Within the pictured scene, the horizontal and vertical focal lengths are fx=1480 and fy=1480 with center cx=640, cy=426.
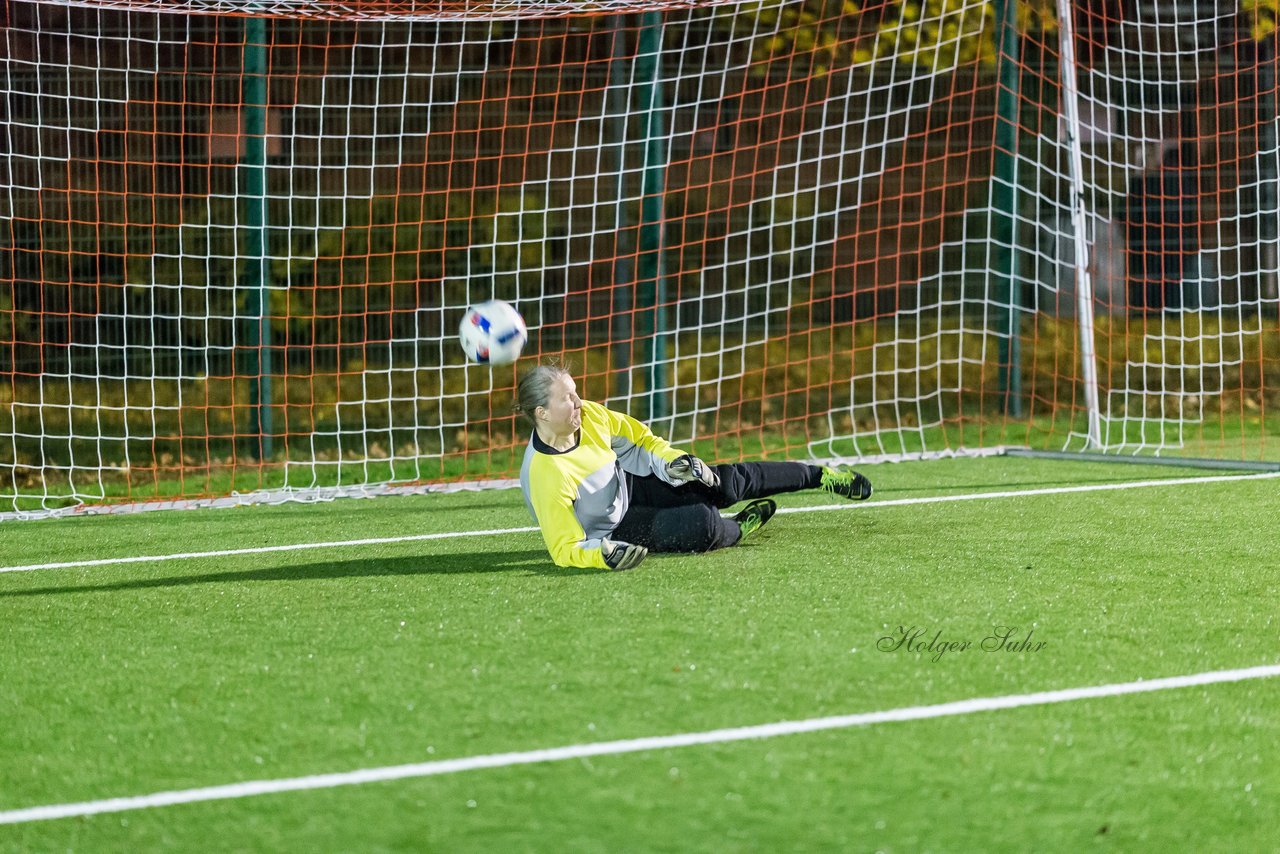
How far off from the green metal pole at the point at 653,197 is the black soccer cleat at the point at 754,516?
3.64m

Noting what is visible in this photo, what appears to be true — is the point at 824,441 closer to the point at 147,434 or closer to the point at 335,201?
the point at 335,201

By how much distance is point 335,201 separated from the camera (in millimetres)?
9188

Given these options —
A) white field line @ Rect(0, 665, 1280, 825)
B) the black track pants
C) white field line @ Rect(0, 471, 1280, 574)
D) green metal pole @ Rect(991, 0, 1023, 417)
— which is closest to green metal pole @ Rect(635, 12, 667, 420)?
green metal pole @ Rect(991, 0, 1023, 417)

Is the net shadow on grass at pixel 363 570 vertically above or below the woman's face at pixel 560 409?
below

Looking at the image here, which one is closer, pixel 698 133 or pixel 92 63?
pixel 92 63

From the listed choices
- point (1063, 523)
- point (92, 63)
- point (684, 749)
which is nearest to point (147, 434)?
point (92, 63)

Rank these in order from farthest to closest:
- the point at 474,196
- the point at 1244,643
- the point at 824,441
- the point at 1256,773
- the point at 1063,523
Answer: the point at 474,196 < the point at 824,441 < the point at 1063,523 < the point at 1244,643 < the point at 1256,773

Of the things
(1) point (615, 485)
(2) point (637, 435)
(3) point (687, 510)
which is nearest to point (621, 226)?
(2) point (637, 435)

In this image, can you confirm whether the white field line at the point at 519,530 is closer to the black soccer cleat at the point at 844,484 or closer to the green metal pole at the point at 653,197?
the black soccer cleat at the point at 844,484

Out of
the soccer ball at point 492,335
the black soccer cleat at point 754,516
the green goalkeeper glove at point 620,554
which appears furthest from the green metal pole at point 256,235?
the green goalkeeper glove at point 620,554

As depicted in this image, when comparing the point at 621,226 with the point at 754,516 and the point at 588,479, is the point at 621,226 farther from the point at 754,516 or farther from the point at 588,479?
the point at 588,479

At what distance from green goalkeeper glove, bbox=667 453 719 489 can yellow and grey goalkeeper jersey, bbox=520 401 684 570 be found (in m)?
0.12

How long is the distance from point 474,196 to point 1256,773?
7404 mm

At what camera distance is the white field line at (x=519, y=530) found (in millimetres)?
5414
